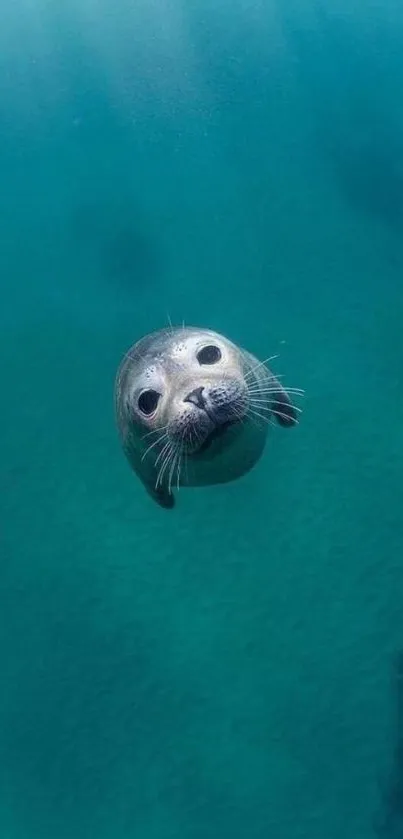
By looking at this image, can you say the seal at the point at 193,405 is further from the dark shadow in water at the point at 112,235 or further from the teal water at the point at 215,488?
the dark shadow in water at the point at 112,235

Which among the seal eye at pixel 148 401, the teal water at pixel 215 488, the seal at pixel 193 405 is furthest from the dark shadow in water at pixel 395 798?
the seal eye at pixel 148 401

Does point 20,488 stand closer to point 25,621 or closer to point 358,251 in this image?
point 25,621

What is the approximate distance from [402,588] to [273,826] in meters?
2.38

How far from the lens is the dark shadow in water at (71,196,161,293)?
26.5ft

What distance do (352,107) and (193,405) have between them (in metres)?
6.33

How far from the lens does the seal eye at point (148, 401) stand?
3.21m

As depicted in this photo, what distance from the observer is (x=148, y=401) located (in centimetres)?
327

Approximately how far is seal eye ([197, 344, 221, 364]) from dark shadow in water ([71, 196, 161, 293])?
15.8 feet

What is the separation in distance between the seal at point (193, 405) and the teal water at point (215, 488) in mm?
Result: 2569

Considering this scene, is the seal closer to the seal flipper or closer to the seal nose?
the seal nose

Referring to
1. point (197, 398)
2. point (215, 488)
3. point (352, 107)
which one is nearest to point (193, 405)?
point (197, 398)

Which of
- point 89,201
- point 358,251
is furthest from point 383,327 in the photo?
point 89,201

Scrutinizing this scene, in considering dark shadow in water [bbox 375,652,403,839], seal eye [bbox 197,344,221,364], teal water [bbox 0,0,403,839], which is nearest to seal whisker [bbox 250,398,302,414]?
seal eye [bbox 197,344,221,364]

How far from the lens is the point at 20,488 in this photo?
7.38m
